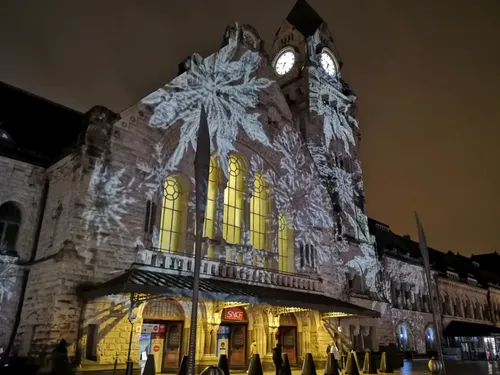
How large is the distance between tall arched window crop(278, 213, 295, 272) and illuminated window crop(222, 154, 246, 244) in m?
3.07

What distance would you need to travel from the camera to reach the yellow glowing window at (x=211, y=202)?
66.1 feet

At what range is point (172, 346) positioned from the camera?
18.2 m

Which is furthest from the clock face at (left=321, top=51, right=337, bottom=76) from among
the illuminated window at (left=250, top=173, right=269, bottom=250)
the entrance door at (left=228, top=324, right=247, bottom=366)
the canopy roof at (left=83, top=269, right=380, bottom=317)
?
the entrance door at (left=228, top=324, right=247, bottom=366)

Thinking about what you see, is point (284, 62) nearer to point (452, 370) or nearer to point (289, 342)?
point (289, 342)

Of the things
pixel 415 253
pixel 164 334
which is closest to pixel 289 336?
pixel 164 334

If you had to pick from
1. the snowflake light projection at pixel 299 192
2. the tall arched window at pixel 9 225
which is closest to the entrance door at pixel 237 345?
the snowflake light projection at pixel 299 192

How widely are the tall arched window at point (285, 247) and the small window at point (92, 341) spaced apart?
10855mm

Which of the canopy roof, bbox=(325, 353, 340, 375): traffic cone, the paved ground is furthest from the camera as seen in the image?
the paved ground

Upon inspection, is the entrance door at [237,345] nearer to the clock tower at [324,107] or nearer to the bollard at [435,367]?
the bollard at [435,367]

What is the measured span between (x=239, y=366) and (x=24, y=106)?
58.0 feet

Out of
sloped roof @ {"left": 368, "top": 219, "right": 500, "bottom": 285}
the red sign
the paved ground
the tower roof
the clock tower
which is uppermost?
the tower roof

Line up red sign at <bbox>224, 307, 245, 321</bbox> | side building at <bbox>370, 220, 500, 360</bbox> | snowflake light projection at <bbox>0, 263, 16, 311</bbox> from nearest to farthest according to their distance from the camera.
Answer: snowflake light projection at <bbox>0, 263, 16, 311</bbox> < red sign at <bbox>224, 307, 245, 321</bbox> < side building at <bbox>370, 220, 500, 360</bbox>

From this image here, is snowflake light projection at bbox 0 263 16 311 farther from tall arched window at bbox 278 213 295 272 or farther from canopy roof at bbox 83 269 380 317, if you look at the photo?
tall arched window at bbox 278 213 295 272

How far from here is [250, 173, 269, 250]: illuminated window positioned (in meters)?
22.6
